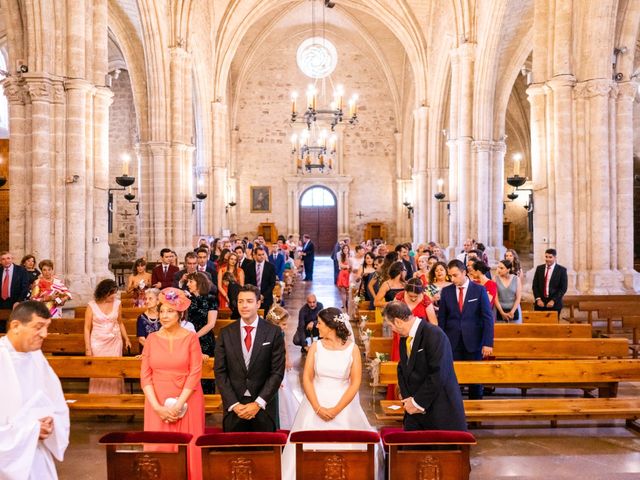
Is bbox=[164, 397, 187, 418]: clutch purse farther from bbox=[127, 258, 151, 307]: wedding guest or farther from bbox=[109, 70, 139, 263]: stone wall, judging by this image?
bbox=[109, 70, 139, 263]: stone wall

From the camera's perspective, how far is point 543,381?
5590 mm

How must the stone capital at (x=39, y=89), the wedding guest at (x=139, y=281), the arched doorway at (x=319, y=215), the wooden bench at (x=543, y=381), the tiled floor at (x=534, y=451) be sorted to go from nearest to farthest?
the tiled floor at (x=534, y=451) < the wooden bench at (x=543, y=381) < the wedding guest at (x=139, y=281) < the stone capital at (x=39, y=89) < the arched doorway at (x=319, y=215)

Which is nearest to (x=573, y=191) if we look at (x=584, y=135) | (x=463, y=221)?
(x=584, y=135)

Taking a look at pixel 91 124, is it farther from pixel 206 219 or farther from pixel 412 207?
pixel 412 207

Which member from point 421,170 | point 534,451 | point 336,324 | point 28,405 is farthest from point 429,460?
point 421,170

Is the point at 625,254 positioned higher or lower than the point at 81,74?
lower

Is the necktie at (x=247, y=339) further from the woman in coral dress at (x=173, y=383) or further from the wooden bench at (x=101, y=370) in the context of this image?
the wooden bench at (x=101, y=370)

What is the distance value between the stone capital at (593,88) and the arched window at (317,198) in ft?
73.3

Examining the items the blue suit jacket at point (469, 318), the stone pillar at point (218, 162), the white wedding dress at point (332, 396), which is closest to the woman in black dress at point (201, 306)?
the white wedding dress at point (332, 396)

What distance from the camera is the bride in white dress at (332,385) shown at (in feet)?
13.1

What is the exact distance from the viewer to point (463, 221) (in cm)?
1806

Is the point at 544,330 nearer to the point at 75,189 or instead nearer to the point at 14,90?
the point at 75,189

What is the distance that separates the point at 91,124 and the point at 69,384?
5721 mm

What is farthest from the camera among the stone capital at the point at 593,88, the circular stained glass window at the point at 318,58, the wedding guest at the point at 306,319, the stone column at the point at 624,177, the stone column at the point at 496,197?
the circular stained glass window at the point at 318,58
